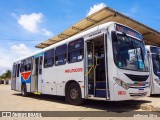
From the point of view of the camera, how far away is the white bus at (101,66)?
7.01 metres

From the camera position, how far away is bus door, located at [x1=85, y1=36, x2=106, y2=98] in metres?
7.72

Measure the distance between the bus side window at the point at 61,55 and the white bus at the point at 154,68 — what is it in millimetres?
5207

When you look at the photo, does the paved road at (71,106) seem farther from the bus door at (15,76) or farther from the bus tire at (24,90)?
the bus door at (15,76)

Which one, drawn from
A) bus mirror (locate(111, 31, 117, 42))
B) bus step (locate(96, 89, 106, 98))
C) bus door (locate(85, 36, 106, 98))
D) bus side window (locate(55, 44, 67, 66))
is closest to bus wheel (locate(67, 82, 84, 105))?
bus door (locate(85, 36, 106, 98))

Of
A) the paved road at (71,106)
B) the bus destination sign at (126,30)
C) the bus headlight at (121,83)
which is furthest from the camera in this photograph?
the paved road at (71,106)

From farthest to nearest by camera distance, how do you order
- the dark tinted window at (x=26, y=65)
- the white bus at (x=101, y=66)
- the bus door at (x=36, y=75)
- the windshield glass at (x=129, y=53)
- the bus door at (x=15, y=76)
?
the bus door at (x=15, y=76) → the dark tinted window at (x=26, y=65) → the bus door at (x=36, y=75) → the windshield glass at (x=129, y=53) → the white bus at (x=101, y=66)

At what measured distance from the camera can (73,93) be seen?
888 centimetres

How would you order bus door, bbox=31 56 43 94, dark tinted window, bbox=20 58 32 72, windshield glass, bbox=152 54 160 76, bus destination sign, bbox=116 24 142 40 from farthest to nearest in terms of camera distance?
dark tinted window, bbox=20 58 32 72 < bus door, bbox=31 56 43 94 < windshield glass, bbox=152 54 160 76 < bus destination sign, bbox=116 24 142 40

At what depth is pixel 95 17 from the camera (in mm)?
13992

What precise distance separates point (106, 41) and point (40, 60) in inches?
253

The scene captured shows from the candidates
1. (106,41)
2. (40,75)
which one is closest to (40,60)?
(40,75)

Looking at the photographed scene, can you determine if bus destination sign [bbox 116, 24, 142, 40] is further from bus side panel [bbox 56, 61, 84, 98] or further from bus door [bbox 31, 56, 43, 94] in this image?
bus door [bbox 31, 56, 43, 94]

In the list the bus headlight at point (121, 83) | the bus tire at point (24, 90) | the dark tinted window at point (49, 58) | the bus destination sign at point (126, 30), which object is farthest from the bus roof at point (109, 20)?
the bus headlight at point (121, 83)

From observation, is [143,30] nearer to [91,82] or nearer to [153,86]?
[153,86]
